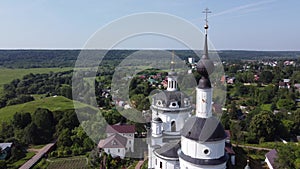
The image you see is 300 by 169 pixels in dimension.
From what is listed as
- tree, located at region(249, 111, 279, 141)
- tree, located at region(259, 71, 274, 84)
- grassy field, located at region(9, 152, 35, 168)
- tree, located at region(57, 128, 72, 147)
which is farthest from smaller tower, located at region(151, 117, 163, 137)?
tree, located at region(259, 71, 274, 84)

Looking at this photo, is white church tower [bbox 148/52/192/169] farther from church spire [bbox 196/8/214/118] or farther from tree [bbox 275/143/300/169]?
tree [bbox 275/143/300/169]

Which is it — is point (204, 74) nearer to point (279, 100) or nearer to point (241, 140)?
point (241, 140)

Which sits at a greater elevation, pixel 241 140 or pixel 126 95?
pixel 126 95

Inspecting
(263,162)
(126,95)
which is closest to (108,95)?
(126,95)

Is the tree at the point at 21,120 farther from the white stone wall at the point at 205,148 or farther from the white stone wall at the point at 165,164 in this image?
the white stone wall at the point at 205,148

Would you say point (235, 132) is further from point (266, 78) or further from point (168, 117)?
point (266, 78)

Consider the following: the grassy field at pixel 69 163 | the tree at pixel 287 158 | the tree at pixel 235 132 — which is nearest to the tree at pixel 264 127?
the tree at pixel 235 132

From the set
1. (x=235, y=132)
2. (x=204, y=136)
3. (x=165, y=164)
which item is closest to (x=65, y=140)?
(x=165, y=164)
